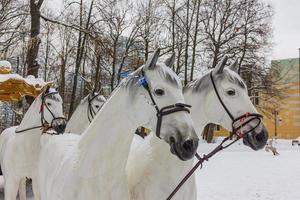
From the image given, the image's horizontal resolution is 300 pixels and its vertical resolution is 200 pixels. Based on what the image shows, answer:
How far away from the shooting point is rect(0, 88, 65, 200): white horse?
20.0 ft

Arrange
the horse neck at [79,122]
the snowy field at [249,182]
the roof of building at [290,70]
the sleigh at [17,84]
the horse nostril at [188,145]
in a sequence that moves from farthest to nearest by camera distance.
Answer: the roof of building at [290,70] < the snowy field at [249,182] < the horse neck at [79,122] < the sleigh at [17,84] < the horse nostril at [188,145]

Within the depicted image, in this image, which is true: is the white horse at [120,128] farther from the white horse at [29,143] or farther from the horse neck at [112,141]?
the white horse at [29,143]

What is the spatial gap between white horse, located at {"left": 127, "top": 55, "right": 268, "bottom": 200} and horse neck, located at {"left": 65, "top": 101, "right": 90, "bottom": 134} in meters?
3.70

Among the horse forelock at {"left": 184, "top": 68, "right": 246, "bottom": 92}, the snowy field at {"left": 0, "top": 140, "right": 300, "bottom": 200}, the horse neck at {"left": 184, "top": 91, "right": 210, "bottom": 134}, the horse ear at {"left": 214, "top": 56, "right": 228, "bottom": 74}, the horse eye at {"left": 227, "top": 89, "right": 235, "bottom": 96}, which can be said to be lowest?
the snowy field at {"left": 0, "top": 140, "right": 300, "bottom": 200}

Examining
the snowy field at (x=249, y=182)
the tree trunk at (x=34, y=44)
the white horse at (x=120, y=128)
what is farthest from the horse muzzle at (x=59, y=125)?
the tree trunk at (x=34, y=44)

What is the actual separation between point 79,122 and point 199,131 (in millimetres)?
4174

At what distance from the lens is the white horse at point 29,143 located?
6094mm

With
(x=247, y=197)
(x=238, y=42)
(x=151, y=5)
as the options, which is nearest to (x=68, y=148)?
(x=247, y=197)

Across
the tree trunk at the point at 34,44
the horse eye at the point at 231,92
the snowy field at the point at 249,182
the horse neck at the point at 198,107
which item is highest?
the tree trunk at the point at 34,44

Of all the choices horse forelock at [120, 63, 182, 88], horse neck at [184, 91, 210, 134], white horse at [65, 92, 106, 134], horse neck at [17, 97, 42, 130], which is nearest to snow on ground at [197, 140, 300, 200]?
white horse at [65, 92, 106, 134]

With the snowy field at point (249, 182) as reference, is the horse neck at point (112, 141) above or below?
above

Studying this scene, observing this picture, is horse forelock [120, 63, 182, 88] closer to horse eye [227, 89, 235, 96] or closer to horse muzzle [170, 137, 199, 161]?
horse muzzle [170, 137, 199, 161]

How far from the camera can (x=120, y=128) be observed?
3.19 meters

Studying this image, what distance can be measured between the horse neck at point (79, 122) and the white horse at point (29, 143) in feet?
5.08
